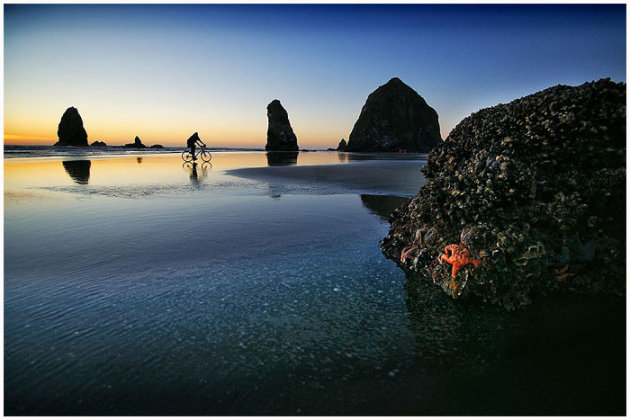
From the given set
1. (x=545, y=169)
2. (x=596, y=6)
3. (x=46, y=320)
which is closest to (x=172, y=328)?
(x=46, y=320)

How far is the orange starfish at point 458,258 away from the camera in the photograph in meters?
4.41

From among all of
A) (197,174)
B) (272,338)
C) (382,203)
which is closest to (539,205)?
(272,338)

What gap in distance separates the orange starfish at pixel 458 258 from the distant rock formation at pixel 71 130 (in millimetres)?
136152

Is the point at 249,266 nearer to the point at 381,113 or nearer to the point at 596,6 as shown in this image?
the point at 596,6

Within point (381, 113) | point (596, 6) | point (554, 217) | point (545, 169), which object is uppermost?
point (381, 113)

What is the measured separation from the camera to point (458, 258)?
4488 mm

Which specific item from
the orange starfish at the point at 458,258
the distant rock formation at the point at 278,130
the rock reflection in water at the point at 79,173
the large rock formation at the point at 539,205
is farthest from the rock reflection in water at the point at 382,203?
the distant rock formation at the point at 278,130

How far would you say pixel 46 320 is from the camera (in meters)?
3.71

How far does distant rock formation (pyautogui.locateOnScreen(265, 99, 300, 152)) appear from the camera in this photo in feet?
380

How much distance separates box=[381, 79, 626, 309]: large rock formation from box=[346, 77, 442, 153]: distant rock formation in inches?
4727

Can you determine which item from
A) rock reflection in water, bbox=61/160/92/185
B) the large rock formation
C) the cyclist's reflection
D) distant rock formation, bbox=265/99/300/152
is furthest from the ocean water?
distant rock formation, bbox=265/99/300/152

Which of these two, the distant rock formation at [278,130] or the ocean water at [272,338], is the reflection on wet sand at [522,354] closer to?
the ocean water at [272,338]

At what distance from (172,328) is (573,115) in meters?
6.04

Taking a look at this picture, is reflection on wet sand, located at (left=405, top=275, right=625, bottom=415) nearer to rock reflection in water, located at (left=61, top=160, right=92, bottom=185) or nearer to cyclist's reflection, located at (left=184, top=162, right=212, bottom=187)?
cyclist's reflection, located at (left=184, top=162, right=212, bottom=187)
